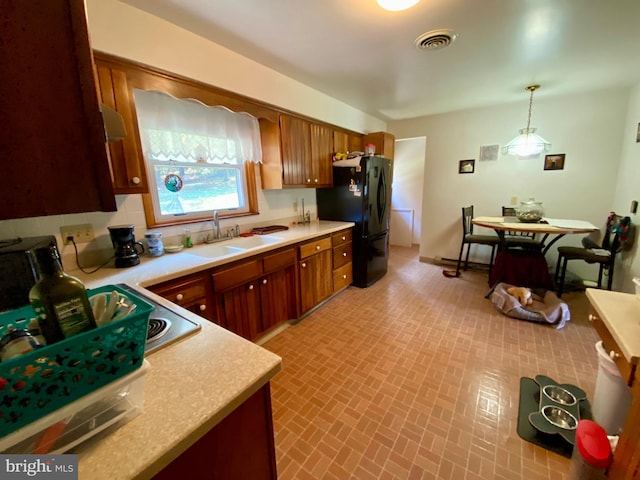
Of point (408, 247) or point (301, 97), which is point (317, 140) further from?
point (408, 247)

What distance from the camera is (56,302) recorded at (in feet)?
1.64

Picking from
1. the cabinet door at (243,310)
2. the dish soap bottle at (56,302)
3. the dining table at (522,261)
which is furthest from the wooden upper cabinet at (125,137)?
the dining table at (522,261)

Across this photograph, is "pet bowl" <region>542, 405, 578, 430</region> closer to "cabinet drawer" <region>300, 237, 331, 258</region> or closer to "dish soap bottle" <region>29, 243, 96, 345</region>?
"cabinet drawer" <region>300, 237, 331, 258</region>

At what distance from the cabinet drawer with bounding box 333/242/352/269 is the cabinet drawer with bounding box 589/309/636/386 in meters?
2.12

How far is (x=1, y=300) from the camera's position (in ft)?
3.50

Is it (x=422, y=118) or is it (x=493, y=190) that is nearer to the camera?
(x=493, y=190)

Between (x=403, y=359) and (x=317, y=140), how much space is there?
8.09 ft

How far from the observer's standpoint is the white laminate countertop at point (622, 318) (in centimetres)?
89

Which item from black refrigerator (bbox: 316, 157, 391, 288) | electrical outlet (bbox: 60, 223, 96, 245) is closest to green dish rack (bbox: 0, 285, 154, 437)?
electrical outlet (bbox: 60, 223, 96, 245)

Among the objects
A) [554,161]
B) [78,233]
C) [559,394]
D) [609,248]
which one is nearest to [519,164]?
[554,161]

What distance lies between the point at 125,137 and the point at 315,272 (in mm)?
1892

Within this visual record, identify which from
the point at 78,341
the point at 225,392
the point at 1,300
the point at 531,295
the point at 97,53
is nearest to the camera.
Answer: the point at 78,341

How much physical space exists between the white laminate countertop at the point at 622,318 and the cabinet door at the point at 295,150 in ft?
7.91

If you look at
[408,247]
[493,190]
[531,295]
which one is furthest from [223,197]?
[408,247]
